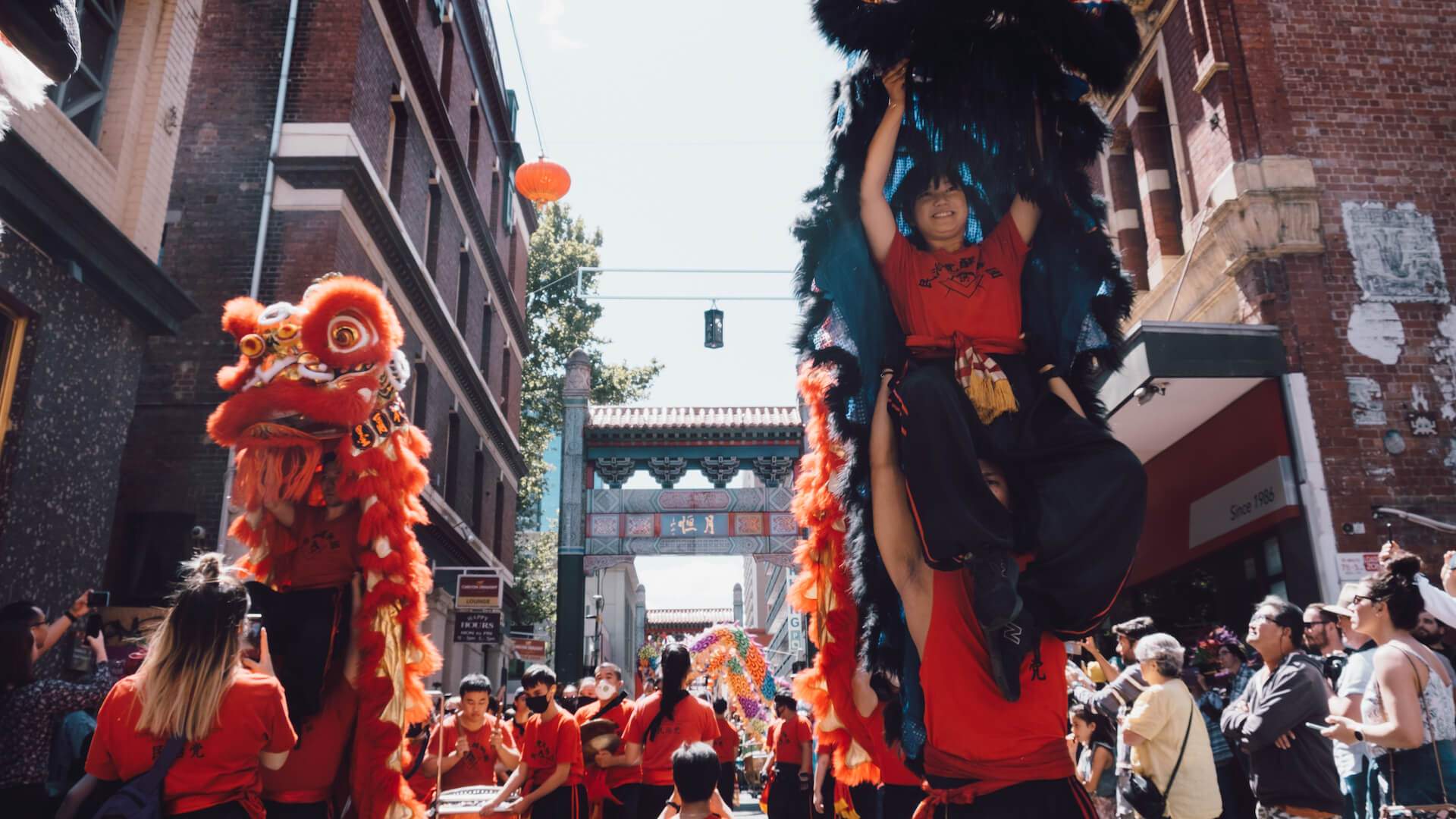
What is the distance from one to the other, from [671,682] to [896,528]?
5.01 metres

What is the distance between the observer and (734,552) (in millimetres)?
24781

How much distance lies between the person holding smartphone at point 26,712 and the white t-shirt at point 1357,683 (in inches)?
239

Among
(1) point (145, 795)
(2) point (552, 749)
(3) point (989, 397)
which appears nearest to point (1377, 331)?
(2) point (552, 749)

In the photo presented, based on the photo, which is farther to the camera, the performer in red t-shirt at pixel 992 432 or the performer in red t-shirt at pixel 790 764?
the performer in red t-shirt at pixel 790 764

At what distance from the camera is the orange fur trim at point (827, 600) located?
139 inches

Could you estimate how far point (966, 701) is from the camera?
2529 millimetres

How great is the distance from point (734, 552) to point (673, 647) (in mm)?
17453

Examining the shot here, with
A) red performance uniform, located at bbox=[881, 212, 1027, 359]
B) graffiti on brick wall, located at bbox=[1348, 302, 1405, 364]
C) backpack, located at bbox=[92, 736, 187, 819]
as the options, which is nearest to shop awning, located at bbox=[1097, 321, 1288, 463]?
graffiti on brick wall, located at bbox=[1348, 302, 1405, 364]

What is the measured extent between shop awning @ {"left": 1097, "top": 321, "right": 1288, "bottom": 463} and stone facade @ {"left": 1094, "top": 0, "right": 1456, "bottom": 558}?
0.41 metres

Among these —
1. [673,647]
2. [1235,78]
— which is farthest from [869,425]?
[1235,78]

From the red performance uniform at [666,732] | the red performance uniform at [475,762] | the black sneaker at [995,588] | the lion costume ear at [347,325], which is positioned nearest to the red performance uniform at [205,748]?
the lion costume ear at [347,325]

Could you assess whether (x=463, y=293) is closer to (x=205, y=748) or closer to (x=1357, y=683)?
(x=205, y=748)

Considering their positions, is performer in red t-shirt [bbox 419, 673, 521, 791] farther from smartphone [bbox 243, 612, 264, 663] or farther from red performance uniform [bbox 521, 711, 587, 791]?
smartphone [bbox 243, 612, 264, 663]

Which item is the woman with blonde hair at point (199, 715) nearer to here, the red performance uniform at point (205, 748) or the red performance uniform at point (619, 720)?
the red performance uniform at point (205, 748)
